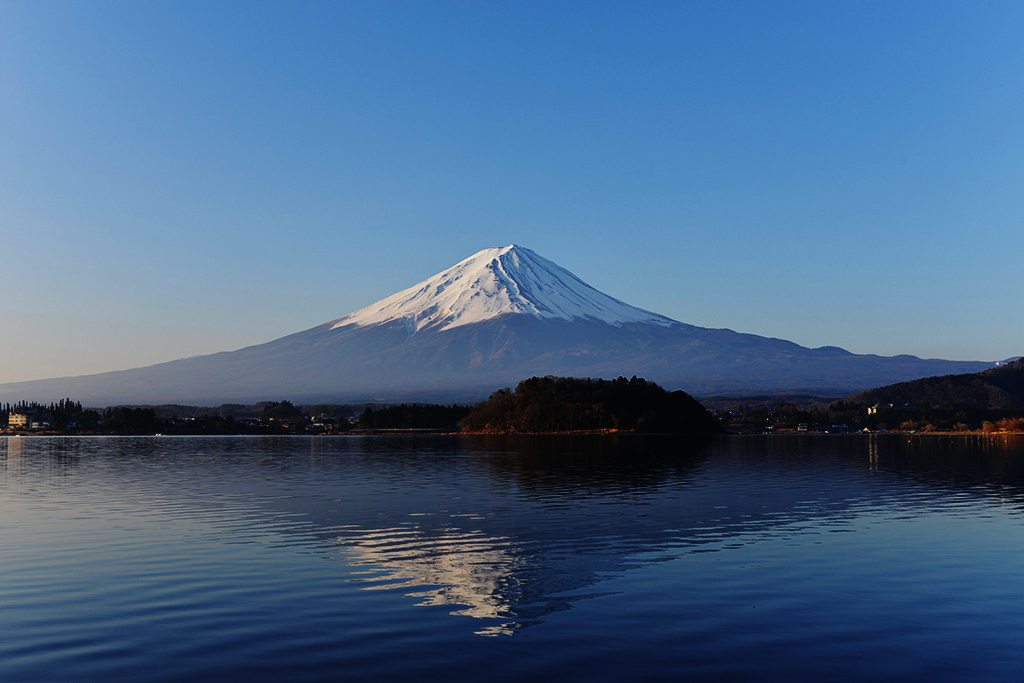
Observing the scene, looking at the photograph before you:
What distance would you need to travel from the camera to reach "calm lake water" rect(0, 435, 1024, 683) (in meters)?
17.7

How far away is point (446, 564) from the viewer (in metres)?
29.7

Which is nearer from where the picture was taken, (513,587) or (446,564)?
(513,587)

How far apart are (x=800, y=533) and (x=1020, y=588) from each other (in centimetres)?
1252

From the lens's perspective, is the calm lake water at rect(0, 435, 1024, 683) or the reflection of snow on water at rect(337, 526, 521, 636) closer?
the calm lake water at rect(0, 435, 1024, 683)

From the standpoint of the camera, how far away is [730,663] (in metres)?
17.5

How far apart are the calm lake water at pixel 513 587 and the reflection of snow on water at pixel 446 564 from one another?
0.52 ft

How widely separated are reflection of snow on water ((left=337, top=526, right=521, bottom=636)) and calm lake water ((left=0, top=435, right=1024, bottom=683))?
157 millimetres

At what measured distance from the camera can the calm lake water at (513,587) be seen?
17.7 m

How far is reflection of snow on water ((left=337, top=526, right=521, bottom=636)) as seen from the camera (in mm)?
23453

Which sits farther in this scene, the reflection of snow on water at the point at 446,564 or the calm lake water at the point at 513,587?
the reflection of snow on water at the point at 446,564

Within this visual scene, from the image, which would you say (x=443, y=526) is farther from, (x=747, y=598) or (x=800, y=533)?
(x=747, y=598)

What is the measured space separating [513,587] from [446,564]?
484 centimetres

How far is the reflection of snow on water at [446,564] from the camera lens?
23.5 metres

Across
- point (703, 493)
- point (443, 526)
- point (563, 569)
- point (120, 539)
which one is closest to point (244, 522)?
point (120, 539)
